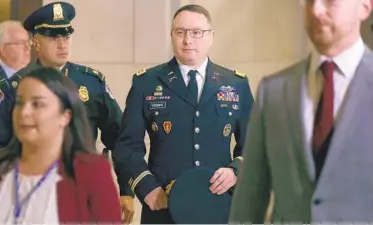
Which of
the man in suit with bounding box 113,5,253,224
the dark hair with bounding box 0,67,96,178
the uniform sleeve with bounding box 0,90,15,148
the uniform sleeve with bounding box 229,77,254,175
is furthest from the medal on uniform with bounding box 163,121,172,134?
the dark hair with bounding box 0,67,96,178

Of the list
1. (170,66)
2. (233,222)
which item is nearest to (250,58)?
(170,66)

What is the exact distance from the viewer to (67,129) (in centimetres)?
112

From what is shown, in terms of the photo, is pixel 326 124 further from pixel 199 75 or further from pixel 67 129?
pixel 199 75

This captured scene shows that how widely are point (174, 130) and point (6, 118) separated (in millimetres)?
378

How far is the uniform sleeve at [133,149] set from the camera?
163 cm

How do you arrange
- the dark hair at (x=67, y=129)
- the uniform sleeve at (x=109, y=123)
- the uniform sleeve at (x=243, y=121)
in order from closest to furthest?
the dark hair at (x=67, y=129)
the uniform sleeve at (x=243, y=121)
the uniform sleeve at (x=109, y=123)

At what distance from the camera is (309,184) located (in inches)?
39.9

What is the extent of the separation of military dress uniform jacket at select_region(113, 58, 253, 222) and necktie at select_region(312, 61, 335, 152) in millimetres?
607

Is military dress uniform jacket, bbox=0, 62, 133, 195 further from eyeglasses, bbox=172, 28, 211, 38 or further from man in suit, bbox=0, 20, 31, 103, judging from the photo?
man in suit, bbox=0, 20, 31, 103

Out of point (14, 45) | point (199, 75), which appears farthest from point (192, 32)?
point (14, 45)

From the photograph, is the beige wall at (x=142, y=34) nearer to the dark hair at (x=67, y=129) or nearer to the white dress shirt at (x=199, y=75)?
the white dress shirt at (x=199, y=75)

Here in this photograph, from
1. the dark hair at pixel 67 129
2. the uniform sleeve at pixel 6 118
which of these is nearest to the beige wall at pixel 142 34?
the uniform sleeve at pixel 6 118

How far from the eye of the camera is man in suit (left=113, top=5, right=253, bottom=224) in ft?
5.28

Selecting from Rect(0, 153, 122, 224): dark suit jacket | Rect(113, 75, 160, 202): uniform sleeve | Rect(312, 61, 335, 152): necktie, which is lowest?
Rect(113, 75, 160, 202): uniform sleeve
